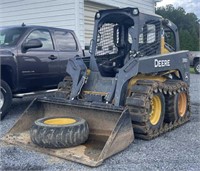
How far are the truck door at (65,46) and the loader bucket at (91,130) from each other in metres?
2.16

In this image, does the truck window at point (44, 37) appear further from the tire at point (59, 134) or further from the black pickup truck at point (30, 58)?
the tire at point (59, 134)

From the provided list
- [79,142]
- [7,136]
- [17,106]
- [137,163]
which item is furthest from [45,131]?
[17,106]

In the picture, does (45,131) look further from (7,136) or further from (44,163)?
(7,136)

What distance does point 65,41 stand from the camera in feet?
27.3

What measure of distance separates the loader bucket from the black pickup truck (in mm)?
1144

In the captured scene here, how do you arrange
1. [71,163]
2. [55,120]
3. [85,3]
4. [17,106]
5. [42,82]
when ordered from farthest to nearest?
[85,3] < [17,106] < [42,82] < [55,120] < [71,163]

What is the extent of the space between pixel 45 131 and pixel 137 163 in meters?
1.40

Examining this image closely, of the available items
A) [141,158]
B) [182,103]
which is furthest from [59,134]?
[182,103]

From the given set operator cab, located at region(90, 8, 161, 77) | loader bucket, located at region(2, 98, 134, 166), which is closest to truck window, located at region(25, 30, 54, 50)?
operator cab, located at region(90, 8, 161, 77)

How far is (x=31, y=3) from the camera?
13.3 meters

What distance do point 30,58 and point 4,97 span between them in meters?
1.07

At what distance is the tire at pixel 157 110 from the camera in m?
5.74

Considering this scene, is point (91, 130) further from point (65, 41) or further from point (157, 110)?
point (65, 41)

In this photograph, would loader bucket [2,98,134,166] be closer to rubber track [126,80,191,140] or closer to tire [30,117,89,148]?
tire [30,117,89,148]
